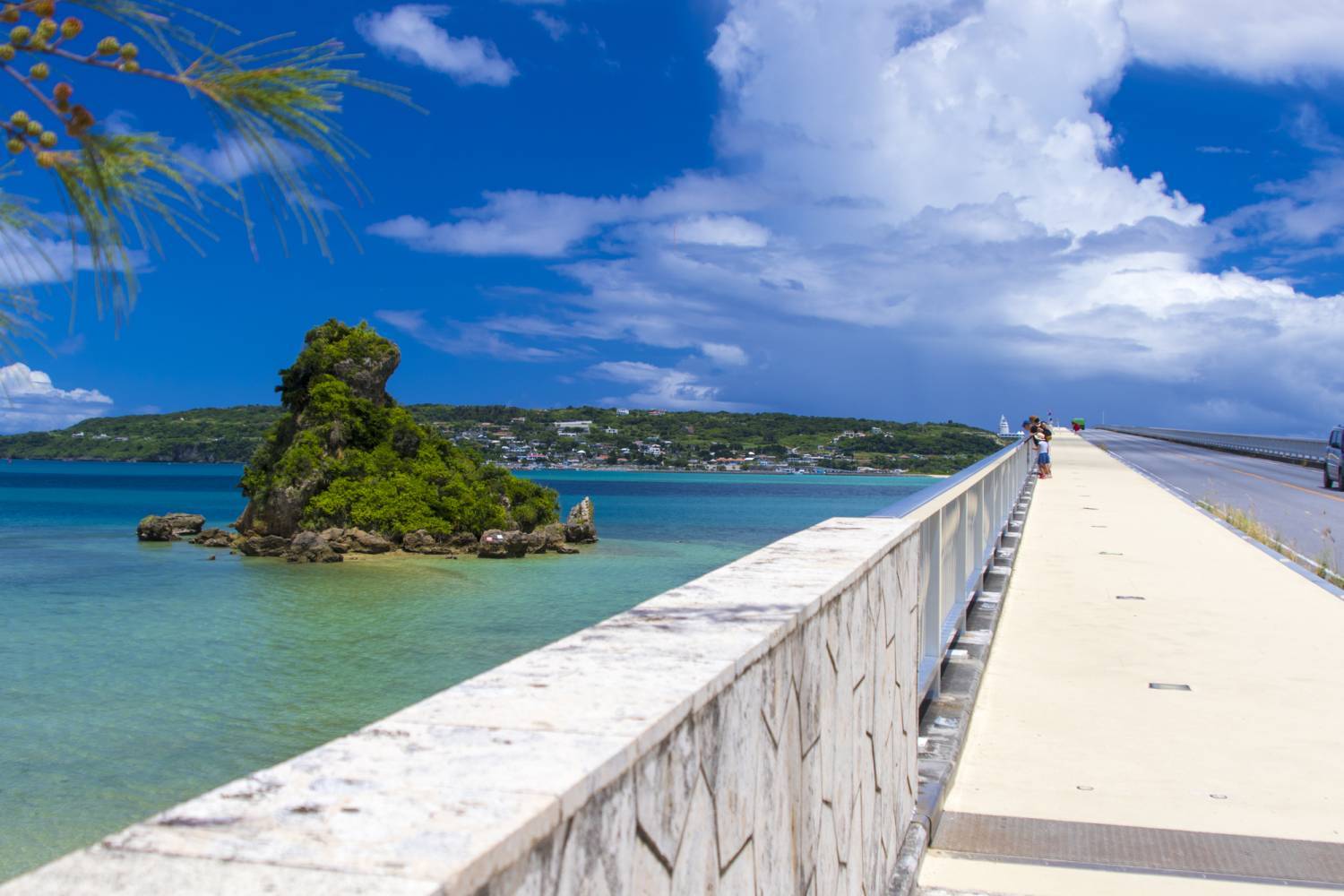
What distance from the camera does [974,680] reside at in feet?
24.0

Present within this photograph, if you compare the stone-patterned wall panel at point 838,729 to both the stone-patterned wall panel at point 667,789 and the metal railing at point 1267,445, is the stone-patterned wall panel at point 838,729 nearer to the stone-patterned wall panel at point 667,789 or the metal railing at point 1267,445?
the stone-patterned wall panel at point 667,789

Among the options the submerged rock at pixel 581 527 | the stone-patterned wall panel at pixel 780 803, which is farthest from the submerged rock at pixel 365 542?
the stone-patterned wall panel at pixel 780 803

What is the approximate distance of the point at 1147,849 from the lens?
5.00 m

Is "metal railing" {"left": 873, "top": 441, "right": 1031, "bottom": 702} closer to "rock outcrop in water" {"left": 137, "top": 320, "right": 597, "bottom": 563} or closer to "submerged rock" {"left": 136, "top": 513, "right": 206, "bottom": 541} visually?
"rock outcrop in water" {"left": 137, "top": 320, "right": 597, "bottom": 563}

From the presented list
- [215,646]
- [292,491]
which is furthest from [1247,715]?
[292,491]

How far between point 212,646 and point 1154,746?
35490 mm

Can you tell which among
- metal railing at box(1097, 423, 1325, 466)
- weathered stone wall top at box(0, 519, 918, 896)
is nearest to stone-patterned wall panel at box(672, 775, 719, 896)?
weathered stone wall top at box(0, 519, 918, 896)

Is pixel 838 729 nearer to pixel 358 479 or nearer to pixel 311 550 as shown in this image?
pixel 311 550

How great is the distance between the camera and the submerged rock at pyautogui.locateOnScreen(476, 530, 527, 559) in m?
58.2

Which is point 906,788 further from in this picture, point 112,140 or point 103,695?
point 103,695

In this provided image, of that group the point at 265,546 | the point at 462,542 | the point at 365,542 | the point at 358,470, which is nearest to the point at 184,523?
the point at 265,546

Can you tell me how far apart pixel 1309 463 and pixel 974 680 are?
48.6 meters

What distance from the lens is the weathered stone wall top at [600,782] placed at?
133 cm

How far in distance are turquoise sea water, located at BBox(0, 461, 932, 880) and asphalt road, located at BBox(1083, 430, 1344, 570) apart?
8.41 meters
